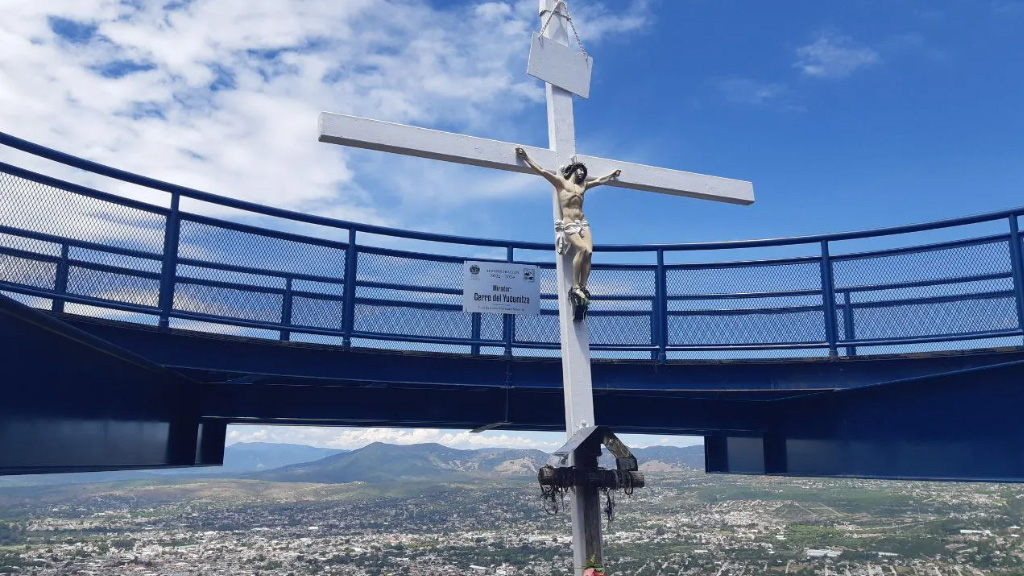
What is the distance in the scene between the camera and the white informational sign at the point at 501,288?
1284 centimetres

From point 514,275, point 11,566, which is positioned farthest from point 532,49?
point 11,566

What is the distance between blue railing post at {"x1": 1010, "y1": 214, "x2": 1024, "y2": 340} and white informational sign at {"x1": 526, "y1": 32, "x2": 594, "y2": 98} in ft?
21.6

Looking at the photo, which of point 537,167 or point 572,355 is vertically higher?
point 537,167

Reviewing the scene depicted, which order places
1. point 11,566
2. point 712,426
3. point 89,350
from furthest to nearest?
point 11,566
point 712,426
point 89,350

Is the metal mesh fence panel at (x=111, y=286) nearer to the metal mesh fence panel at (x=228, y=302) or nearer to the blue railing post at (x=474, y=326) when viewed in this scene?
the metal mesh fence panel at (x=228, y=302)

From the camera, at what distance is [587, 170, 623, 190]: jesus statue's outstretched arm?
9227 mm

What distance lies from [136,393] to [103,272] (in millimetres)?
1729

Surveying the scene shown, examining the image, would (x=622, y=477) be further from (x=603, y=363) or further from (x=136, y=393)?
(x=136, y=393)

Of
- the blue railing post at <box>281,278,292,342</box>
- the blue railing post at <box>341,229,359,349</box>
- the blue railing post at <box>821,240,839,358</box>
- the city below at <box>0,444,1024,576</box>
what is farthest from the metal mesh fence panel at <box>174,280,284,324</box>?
the city below at <box>0,444,1024,576</box>

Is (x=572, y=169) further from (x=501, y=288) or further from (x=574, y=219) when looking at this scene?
(x=501, y=288)

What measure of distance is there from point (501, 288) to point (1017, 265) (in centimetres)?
758

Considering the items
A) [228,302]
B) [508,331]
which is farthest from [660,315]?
[228,302]

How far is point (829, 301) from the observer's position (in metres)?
12.7

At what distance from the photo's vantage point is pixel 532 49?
9250 millimetres
